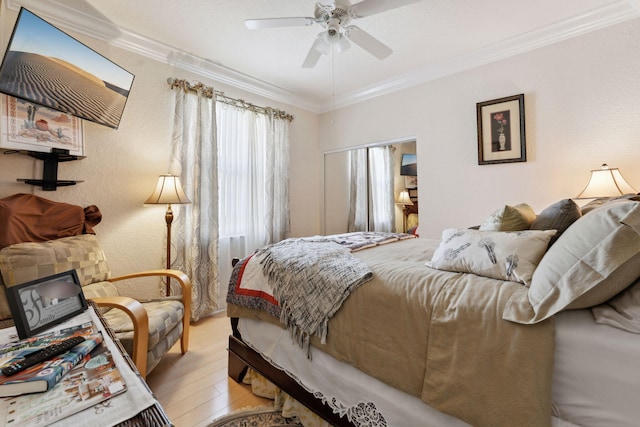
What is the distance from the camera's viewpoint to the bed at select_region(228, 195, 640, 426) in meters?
0.82

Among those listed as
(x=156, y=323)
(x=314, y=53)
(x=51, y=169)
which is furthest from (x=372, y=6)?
(x=51, y=169)

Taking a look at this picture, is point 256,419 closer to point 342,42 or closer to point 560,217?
point 560,217

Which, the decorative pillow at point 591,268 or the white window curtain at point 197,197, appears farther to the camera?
the white window curtain at point 197,197

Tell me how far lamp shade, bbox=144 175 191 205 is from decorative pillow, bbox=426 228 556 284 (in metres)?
2.23

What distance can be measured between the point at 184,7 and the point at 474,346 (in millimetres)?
2911

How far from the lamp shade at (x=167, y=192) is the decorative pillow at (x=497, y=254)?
2.23 meters

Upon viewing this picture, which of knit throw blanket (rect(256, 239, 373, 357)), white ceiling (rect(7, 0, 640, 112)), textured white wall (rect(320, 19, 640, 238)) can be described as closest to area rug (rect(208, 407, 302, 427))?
knit throw blanket (rect(256, 239, 373, 357))

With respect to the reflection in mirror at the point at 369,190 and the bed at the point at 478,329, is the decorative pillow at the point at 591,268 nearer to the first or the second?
the bed at the point at 478,329

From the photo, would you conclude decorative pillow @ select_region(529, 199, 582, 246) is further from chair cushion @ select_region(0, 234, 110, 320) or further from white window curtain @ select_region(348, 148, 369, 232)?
chair cushion @ select_region(0, 234, 110, 320)

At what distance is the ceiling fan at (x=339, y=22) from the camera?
177 cm

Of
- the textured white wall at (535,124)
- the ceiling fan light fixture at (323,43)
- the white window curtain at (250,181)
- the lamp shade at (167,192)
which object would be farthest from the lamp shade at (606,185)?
the lamp shade at (167,192)

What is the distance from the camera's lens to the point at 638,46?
2.25 metres

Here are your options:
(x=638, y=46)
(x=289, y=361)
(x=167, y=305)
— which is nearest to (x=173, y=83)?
(x=167, y=305)

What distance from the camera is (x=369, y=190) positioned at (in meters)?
3.95
